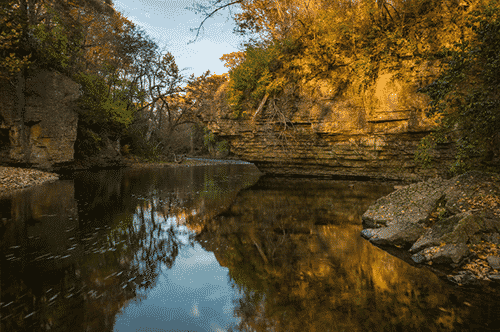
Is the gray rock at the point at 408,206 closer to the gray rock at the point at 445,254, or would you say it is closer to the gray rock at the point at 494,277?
the gray rock at the point at 445,254

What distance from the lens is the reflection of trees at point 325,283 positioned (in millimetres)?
2691

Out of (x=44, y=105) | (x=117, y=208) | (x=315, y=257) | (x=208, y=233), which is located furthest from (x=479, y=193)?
(x=44, y=105)

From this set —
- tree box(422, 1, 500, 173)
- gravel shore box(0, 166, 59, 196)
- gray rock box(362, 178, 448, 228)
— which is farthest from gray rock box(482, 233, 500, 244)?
Result: gravel shore box(0, 166, 59, 196)

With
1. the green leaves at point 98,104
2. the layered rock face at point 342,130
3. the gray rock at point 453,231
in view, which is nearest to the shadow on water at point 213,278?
the gray rock at point 453,231

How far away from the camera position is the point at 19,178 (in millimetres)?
11016

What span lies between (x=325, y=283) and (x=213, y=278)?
5.21ft

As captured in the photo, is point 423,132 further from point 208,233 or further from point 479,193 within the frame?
point 208,233

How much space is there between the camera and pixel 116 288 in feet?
A: 10.7

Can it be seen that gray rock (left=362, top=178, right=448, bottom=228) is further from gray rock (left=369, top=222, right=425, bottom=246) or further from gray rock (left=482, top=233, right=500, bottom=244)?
gray rock (left=482, top=233, right=500, bottom=244)

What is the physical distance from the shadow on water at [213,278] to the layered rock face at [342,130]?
19.9 feet

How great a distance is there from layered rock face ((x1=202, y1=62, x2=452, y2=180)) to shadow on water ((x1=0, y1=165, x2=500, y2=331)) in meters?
6.06

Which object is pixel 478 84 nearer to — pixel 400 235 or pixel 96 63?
pixel 400 235

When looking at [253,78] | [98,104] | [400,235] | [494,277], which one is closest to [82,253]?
[400,235]

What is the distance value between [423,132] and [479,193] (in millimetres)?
6467
